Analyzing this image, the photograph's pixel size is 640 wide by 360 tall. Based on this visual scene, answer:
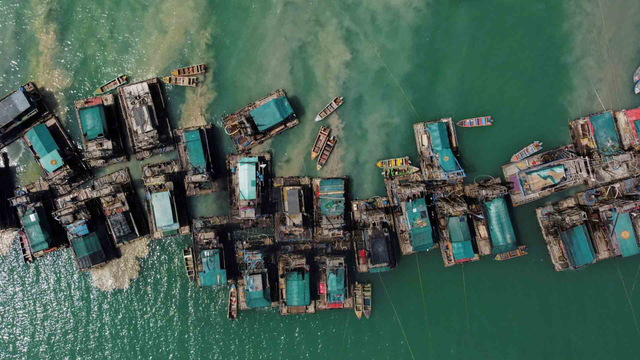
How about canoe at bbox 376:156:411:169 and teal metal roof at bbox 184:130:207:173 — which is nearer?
teal metal roof at bbox 184:130:207:173

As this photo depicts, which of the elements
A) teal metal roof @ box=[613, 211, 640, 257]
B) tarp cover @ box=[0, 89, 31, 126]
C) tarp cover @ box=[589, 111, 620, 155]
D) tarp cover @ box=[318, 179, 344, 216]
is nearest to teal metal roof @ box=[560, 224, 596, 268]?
teal metal roof @ box=[613, 211, 640, 257]

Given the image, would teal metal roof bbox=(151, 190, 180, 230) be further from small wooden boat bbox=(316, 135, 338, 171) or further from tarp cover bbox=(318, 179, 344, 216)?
small wooden boat bbox=(316, 135, 338, 171)

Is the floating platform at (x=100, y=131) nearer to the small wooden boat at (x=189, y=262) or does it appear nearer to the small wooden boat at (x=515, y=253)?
the small wooden boat at (x=189, y=262)

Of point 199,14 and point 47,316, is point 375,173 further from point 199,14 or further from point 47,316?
point 47,316

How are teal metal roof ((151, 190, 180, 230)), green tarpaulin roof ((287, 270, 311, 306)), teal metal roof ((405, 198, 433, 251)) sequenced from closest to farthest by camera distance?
teal metal roof ((151, 190, 180, 230)), teal metal roof ((405, 198, 433, 251)), green tarpaulin roof ((287, 270, 311, 306))

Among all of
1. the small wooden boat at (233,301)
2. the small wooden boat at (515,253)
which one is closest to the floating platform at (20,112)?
the small wooden boat at (233,301)
